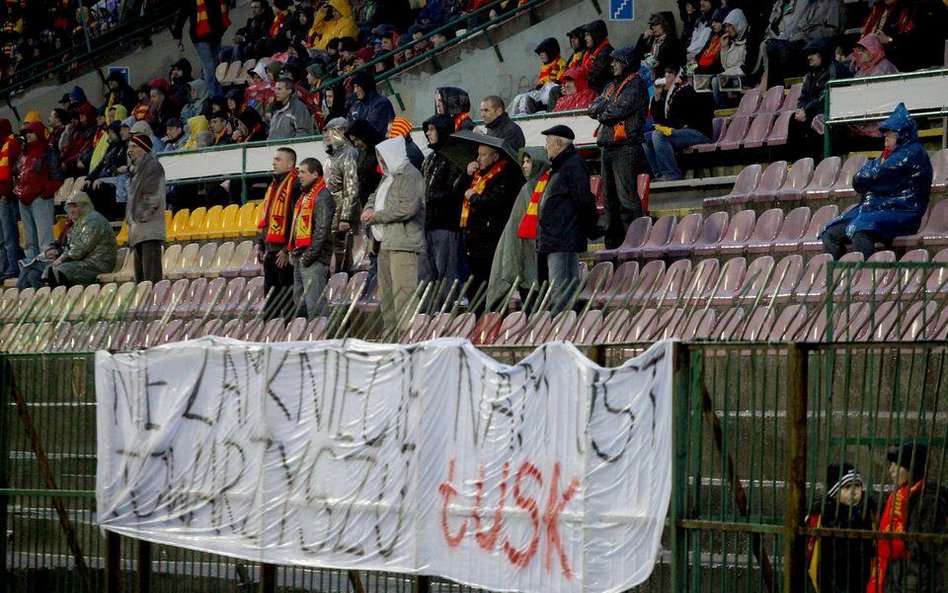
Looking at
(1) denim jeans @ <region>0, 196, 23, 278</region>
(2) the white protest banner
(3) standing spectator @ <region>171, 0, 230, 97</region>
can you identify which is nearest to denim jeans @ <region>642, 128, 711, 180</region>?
(2) the white protest banner

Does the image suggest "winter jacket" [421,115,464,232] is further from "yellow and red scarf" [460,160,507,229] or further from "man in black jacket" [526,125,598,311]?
"man in black jacket" [526,125,598,311]

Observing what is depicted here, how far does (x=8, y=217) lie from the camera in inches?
918

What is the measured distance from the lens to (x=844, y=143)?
16.9m

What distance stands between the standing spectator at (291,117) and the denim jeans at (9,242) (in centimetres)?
443

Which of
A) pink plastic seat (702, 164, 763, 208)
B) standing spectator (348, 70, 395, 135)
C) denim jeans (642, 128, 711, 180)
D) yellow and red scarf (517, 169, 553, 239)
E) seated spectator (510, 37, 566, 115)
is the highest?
seated spectator (510, 37, 566, 115)

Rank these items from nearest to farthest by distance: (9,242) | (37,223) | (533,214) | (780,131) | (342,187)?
(533,214), (342,187), (780,131), (37,223), (9,242)

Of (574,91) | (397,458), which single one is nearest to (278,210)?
(574,91)

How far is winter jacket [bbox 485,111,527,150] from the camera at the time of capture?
15.3 metres

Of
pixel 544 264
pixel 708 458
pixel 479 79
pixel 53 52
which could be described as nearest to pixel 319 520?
pixel 708 458

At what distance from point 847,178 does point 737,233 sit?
108 cm

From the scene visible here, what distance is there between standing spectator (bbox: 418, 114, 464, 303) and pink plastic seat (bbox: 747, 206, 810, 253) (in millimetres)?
2421

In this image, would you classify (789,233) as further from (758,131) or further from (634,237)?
(758,131)

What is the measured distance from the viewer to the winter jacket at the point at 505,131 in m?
15.3

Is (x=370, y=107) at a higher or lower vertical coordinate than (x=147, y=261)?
higher
